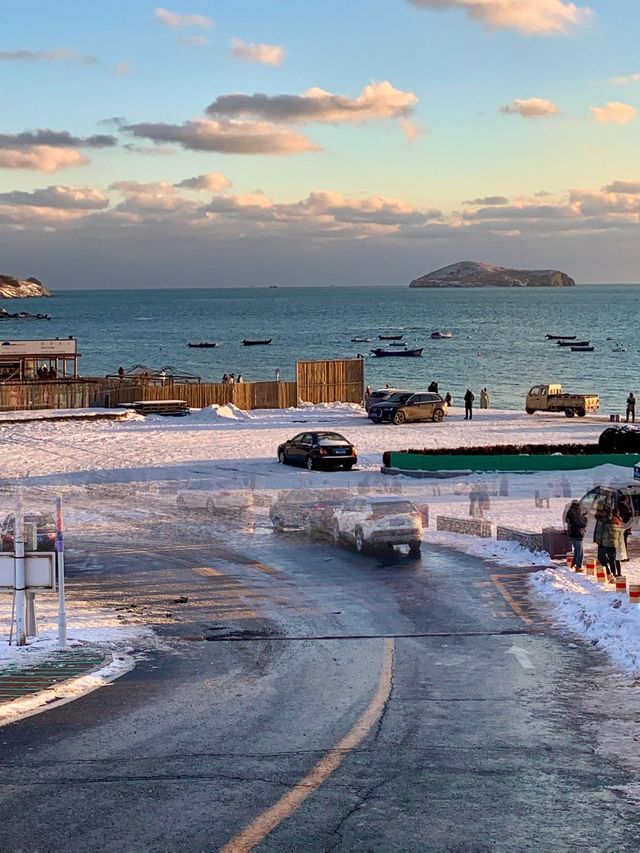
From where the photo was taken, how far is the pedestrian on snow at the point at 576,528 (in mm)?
21875

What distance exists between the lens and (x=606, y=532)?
2081 centimetres

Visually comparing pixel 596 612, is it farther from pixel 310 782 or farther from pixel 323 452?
pixel 323 452

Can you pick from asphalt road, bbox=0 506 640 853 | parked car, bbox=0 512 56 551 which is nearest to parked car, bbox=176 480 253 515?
parked car, bbox=0 512 56 551

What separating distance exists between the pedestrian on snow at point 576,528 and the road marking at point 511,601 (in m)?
1.64

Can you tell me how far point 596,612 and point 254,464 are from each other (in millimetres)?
21772

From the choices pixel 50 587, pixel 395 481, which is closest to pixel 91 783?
pixel 50 587

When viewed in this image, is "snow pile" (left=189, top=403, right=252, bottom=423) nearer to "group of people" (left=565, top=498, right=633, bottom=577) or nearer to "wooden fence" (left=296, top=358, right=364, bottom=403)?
"wooden fence" (left=296, top=358, right=364, bottom=403)

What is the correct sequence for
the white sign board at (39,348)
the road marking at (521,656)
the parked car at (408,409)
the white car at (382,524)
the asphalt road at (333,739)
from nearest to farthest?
1. the asphalt road at (333,739)
2. the road marking at (521,656)
3. the white car at (382,524)
4. the parked car at (408,409)
5. the white sign board at (39,348)

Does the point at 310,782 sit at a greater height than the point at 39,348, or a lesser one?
lesser

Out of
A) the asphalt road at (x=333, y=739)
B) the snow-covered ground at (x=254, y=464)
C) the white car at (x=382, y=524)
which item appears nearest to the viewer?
the asphalt road at (x=333, y=739)

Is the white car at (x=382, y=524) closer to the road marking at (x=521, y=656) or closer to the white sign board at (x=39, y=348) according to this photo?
the road marking at (x=521, y=656)

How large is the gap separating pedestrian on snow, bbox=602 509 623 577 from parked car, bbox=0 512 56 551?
964 centimetres

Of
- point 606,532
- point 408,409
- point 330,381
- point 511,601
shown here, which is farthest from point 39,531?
point 330,381

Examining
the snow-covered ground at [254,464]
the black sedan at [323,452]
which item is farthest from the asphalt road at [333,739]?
the black sedan at [323,452]
